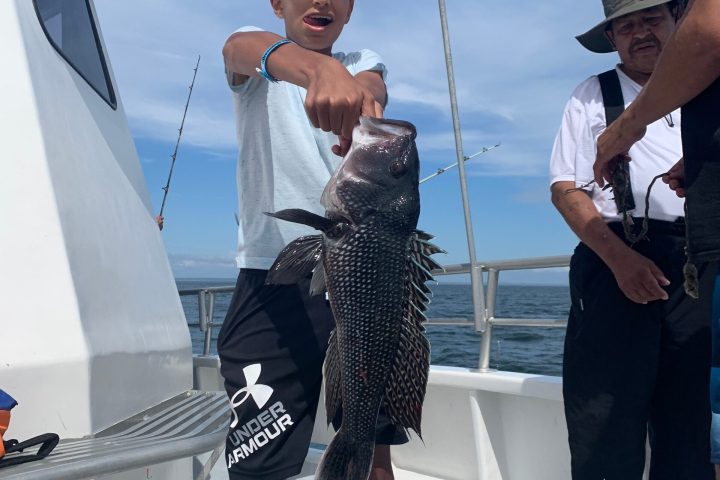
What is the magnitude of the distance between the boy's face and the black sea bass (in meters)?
0.59

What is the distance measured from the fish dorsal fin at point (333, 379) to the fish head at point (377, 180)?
399mm

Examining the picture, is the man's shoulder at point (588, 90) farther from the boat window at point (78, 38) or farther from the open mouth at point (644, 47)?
the boat window at point (78, 38)

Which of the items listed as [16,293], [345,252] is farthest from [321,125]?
[16,293]

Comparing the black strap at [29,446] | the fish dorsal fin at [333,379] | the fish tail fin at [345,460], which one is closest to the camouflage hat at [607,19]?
the fish dorsal fin at [333,379]

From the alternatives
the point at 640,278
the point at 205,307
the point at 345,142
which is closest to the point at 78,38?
the point at 345,142

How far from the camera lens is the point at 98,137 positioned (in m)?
2.65

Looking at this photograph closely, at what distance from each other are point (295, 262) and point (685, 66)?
1.22 meters

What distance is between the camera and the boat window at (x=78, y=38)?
263 centimetres

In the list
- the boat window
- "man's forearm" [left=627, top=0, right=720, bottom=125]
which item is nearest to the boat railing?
"man's forearm" [left=627, top=0, right=720, bottom=125]

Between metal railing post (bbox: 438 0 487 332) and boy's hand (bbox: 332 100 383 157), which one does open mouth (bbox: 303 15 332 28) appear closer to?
boy's hand (bbox: 332 100 383 157)

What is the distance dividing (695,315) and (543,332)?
1860 cm

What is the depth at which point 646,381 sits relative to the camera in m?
2.46

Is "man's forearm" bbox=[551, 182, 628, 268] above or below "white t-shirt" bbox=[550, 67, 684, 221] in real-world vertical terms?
below

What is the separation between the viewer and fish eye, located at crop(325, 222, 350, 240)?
1.96 m
